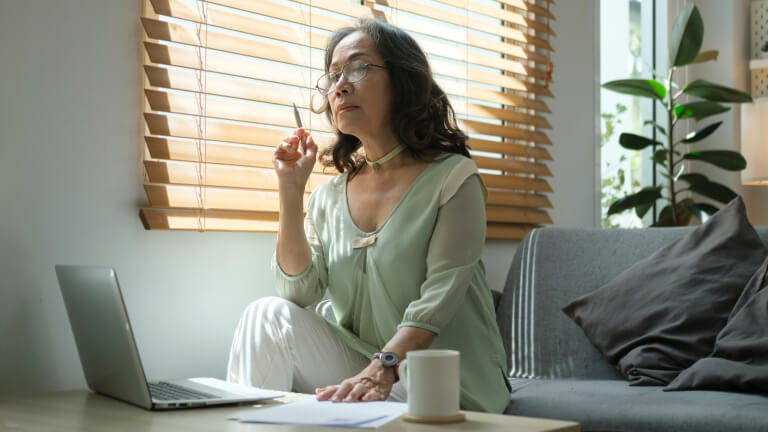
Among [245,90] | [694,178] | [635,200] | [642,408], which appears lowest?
[642,408]

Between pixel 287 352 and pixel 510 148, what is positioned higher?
pixel 510 148

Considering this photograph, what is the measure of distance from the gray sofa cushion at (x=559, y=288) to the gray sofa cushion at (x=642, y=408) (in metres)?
0.25

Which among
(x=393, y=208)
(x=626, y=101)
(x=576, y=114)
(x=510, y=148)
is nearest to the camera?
(x=393, y=208)

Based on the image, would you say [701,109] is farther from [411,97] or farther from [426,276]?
[426,276]

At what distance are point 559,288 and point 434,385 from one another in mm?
1352

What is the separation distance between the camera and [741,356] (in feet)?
6.10

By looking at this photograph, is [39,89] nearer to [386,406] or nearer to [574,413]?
[386,406]

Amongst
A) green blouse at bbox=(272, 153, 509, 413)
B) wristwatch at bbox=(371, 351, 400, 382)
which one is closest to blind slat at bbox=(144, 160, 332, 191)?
green blouse at bbox=(272, 153, 509, 413)

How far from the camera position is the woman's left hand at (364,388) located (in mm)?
1255

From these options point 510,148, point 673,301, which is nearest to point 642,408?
point 673,301

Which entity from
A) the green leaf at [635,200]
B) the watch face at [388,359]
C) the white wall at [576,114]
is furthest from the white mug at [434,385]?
the green leaf at [635,200]

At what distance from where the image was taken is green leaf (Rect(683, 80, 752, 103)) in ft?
11.3

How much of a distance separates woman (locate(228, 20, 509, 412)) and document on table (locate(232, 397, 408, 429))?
13.5 inches

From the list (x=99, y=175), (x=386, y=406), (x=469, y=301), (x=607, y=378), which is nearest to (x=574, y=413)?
(x=469, y=301)
